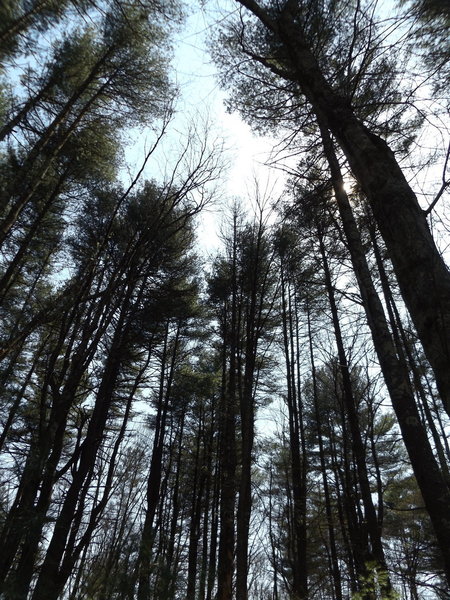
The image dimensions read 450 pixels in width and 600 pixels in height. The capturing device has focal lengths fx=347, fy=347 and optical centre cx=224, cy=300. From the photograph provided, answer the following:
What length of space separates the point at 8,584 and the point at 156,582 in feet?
2.92

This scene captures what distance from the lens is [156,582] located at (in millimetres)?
2094

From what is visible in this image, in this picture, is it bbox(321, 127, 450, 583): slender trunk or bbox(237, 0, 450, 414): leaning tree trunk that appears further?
bbox(321, 127, 450, 583): slender trunk

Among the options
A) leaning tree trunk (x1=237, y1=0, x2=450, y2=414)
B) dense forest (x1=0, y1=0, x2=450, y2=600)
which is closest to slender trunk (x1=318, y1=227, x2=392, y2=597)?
dense forest (x1=0, y1=0, x2=450, y2=600)

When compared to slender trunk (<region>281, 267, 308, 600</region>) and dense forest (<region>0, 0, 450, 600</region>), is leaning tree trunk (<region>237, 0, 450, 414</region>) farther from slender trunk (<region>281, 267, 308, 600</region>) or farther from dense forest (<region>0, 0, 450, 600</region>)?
slender trunk (<region>281, 267, 308, 600</region>)

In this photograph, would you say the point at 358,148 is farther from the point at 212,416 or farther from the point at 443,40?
the point at 212,416

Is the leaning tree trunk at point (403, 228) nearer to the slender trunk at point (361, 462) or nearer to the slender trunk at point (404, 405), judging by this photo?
the slender trunk at point (404, 405)

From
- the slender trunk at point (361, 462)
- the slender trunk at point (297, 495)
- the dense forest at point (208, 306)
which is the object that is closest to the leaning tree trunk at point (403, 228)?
the dense forest at point (208, 306)

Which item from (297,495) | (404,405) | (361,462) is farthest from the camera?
(297,495)

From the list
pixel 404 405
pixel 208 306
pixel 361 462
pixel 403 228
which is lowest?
pixel 404 405

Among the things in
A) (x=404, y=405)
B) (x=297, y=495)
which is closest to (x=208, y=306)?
(x=297, y=495)

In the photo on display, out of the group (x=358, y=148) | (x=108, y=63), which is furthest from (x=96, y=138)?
(x=358, y=148)

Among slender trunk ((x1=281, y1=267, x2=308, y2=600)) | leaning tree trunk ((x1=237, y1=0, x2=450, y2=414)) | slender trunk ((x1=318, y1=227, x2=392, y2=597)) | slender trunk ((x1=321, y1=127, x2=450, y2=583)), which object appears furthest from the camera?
slender trunk ((x1=281, y1=267, x2=308, y2=600))

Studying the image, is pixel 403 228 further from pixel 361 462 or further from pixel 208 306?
pixel 208 306

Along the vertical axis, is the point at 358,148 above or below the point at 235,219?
below
